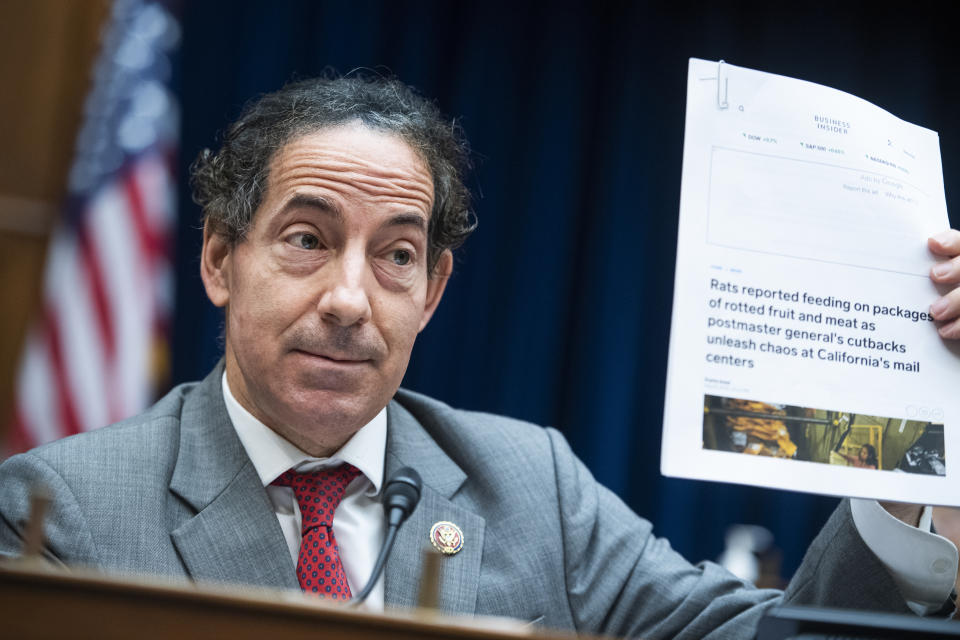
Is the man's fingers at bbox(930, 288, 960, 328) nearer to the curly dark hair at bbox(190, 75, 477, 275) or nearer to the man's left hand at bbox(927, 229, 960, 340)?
the man's left hand at bbox(927, 229, 960, 340)

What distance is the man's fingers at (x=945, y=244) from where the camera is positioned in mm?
1519

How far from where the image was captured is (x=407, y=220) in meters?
1.83

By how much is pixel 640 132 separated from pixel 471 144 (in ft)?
2.55

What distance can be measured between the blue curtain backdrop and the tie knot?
2.08m

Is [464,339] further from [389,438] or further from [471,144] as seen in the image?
[389,438]

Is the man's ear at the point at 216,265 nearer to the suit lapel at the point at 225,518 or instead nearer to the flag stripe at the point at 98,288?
the suit lapel at the point at 225,518

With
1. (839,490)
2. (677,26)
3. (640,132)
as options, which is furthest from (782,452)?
(677,26)

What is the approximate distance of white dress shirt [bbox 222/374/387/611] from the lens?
1.74 meters

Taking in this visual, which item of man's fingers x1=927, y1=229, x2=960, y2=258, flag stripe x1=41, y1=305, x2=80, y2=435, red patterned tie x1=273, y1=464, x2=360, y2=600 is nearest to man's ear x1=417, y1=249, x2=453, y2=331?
red patterned tie x1=273, y1=464, x2=360, y2=600

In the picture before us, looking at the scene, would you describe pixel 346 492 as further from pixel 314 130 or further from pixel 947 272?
pixel 947 272

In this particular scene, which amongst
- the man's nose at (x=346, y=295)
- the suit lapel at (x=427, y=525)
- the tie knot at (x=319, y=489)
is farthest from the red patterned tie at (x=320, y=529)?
the man's nose at (x=346, y=295)

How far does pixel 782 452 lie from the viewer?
137 centimetres

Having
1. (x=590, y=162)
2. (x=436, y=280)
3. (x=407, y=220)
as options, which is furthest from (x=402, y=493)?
(x=590, y=162)

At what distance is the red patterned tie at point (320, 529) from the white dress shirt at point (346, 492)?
19 millimetres
